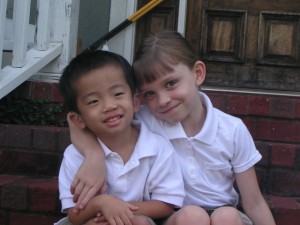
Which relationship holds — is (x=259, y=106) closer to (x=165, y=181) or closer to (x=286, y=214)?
(x=286, y=214)

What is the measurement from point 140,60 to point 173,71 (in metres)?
0.13

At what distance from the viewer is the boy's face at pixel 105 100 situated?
1.81 metres

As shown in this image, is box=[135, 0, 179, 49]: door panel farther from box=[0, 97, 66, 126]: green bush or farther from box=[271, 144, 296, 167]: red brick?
box=[271, 144, 296, 167]: red brick

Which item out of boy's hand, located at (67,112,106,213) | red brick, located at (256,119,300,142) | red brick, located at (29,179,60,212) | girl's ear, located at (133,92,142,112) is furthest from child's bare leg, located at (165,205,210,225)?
red brick, located at (256,119,300,142)

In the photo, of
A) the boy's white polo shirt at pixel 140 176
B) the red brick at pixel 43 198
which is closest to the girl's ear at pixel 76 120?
the boy's white polo shirt at pixel 140 176

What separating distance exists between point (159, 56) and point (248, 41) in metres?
1.90

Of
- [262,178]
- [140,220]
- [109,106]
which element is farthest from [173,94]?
[262,178]

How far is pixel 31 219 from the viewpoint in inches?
94.8

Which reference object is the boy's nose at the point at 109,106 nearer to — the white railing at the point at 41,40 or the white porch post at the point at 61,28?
the white railing at the point at 41,40

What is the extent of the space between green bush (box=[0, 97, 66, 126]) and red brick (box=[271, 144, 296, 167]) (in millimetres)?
1143

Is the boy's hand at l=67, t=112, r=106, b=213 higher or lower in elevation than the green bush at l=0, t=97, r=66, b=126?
lower

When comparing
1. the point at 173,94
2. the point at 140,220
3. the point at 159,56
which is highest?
the point at 159,56

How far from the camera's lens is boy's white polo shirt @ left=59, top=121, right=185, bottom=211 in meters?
1.88

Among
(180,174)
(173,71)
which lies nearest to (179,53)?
(173,71)
